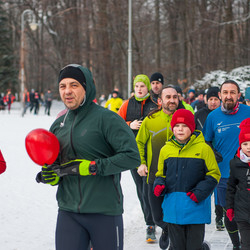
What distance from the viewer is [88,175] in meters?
3.23

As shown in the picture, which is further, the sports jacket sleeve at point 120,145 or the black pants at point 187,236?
the black pants at point 187,236

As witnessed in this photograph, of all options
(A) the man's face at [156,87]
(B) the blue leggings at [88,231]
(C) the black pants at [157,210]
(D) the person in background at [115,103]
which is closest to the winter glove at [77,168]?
(B) the blue leggings at [88,231]

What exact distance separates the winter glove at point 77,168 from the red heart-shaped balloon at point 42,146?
0.09 metres

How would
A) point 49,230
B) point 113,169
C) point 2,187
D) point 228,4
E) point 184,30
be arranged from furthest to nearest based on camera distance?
point 184,30 → point 228,4 → point 2,187 → point 49,230 → point 113,169

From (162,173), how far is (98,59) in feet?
124

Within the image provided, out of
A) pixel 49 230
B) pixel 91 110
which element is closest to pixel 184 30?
pixel 49 230

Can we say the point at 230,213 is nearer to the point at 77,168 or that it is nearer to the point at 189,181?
the point at 189,181

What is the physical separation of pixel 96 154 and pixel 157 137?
2.36 meters

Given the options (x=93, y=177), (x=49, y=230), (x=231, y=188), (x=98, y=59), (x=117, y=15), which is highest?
(x=117, y=15)

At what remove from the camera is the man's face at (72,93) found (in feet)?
10.8

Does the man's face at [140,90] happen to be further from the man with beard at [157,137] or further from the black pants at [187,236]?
the black pants at [187,236]

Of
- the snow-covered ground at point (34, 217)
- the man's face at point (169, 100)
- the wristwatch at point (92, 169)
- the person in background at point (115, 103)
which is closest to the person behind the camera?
the wristwatch at point (92, 169)

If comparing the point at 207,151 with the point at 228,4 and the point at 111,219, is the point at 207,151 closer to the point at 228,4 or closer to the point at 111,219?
the point at 111,219

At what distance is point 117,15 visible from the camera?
35.5 m
